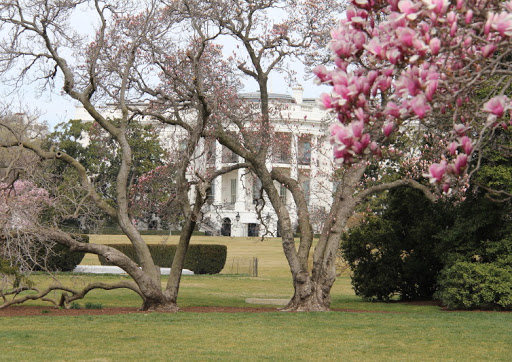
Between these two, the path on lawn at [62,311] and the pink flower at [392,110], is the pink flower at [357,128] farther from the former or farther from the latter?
the path on lawn at [62,311]

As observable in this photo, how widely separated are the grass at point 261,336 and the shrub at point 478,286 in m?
0.68

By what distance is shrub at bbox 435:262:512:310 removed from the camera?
1600cm

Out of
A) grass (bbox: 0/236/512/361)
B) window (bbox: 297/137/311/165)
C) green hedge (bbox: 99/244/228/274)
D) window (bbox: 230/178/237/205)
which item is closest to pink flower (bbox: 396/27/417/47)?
grass (bbox: 0/236/512/361)

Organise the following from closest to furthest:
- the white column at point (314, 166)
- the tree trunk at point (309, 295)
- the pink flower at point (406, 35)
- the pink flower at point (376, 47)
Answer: the pink flower at point (406, 35) → the pink flower at point (376, 47) → the tree trunk at point (309, 295) → the white column at point (314, 166)

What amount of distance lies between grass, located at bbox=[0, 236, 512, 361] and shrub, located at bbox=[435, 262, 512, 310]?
0.68 meters

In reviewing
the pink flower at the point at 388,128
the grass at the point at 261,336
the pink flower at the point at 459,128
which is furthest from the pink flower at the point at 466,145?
the grass at the point at 261,336

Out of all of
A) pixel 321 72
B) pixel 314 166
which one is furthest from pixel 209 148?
pixel 314 166

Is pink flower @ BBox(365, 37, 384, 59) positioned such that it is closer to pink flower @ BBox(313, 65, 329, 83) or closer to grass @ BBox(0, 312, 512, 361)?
pink flower @ BBox(313, 65, 329, 83)

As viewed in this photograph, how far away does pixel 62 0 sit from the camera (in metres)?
14.5

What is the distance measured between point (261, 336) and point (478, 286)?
642 cm

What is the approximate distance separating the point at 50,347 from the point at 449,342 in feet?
19.3

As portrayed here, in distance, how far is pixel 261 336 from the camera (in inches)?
464

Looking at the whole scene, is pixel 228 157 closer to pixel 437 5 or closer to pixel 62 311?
pixel 62 311

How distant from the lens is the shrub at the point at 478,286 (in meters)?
16.0
